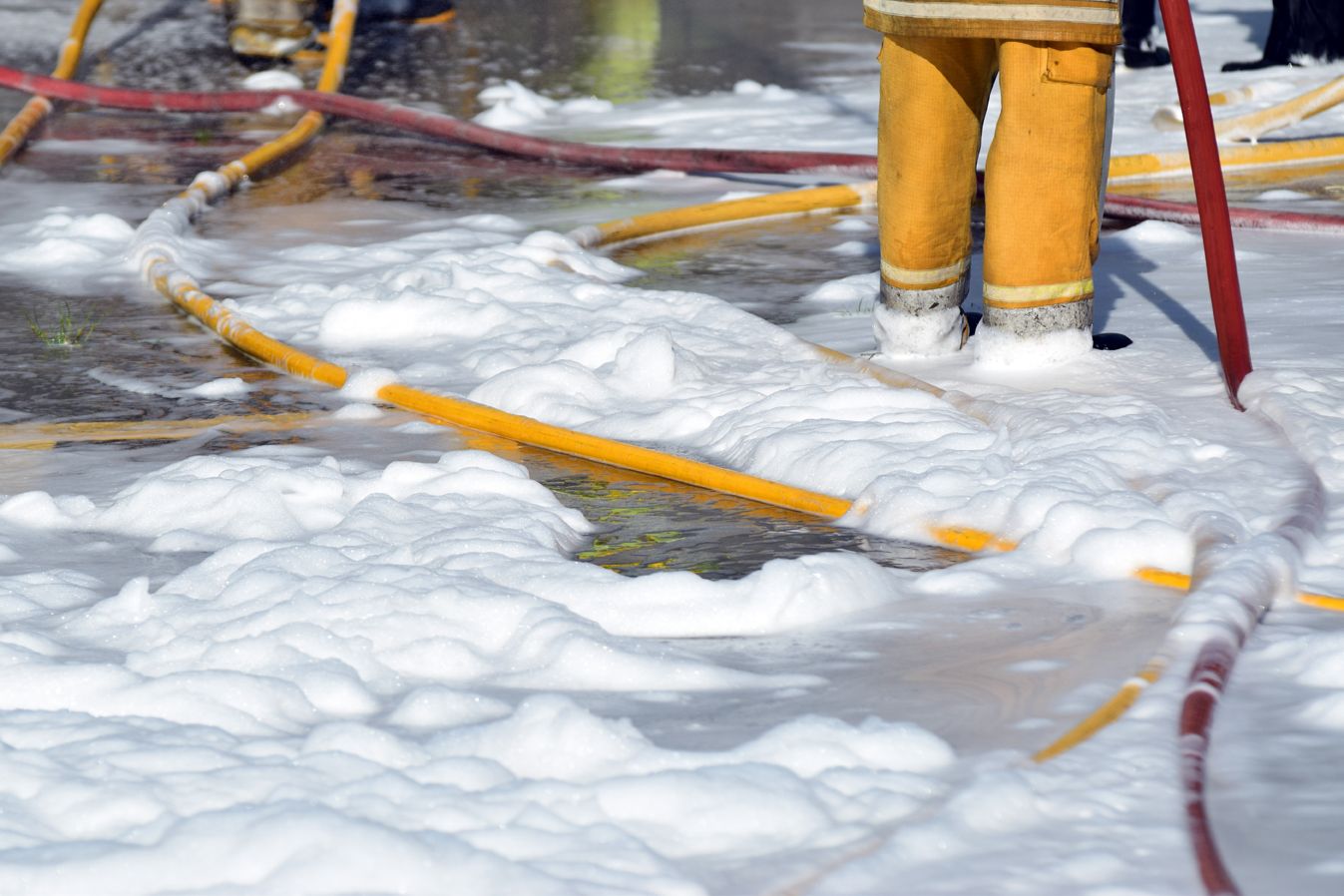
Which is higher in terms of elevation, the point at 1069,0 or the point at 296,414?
the point at 1069,0

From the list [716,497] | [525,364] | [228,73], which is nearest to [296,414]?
[525,364]

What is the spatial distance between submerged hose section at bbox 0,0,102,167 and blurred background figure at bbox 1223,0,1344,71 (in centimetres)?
520

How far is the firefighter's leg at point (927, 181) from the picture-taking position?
3.67 meters

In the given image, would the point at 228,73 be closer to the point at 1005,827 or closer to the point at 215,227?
the point at 215,227

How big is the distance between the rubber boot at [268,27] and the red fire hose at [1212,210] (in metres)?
6.41

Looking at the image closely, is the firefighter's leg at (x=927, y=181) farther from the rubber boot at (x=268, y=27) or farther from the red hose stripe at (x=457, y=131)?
the rubber boot at (x=268, y=27)

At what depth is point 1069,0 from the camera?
3.43 meters

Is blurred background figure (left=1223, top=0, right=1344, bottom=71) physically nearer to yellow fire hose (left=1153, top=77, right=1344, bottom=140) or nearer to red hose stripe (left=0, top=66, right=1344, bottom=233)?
yellow fire hose (left=1153, top=77, right=1344, bottom=140)

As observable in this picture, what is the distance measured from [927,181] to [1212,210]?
564 mm

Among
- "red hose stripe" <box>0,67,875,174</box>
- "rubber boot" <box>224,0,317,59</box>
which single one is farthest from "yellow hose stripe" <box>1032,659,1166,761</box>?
"rubber boot" <box>224,0,317,59</box>

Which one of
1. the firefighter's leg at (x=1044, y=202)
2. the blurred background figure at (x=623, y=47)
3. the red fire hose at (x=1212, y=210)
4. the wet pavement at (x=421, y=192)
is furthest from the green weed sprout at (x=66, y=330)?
the blurred background figure at (x=623, y=47)

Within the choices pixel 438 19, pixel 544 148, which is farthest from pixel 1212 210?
pixel 438 19

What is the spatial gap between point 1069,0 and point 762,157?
8.89ft

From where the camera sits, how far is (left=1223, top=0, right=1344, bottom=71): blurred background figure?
7.98 m
